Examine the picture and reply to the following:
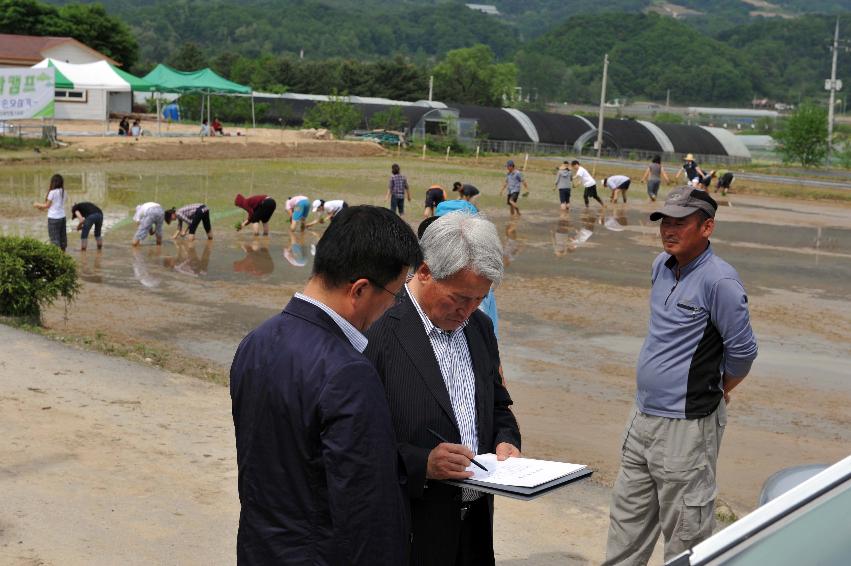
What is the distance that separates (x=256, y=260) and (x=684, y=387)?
14.4m

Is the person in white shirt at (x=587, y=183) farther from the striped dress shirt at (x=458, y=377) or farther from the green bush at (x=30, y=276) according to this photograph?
the striped dress shirt at (x=458, y=377)

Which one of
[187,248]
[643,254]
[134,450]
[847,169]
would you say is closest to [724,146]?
[847,169]

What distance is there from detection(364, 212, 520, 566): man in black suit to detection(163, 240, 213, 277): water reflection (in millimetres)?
13574

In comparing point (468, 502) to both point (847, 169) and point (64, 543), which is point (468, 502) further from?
point (847, 169)

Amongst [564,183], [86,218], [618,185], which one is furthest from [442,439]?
[618,185]

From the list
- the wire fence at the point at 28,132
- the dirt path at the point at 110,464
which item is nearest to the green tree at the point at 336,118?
the wire fence at the point at 28,132

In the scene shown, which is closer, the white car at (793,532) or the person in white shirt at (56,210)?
the white car at (793,532)

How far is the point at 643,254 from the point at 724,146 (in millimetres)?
49949

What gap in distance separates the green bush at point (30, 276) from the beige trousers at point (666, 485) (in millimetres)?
8332

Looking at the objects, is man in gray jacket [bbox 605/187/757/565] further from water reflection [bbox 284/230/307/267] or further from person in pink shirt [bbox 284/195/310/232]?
person in pink shirt [bbox 284/195/310/232]

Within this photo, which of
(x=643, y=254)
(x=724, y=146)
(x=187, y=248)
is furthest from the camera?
(x=724, y=146)

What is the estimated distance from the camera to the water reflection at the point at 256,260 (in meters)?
17.6

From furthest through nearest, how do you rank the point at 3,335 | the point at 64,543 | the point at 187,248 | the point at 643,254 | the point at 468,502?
the point at 643,254
the point at 187,248
the point at 3,335
the point at 64,543
the point at 468,502

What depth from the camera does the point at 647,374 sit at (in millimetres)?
5012
